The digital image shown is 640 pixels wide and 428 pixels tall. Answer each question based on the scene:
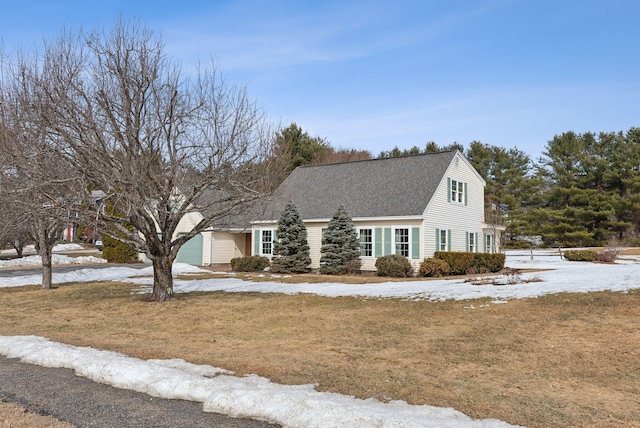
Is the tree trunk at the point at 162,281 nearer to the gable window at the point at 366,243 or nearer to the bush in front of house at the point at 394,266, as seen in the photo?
the bush in front of house at the point at 394,266

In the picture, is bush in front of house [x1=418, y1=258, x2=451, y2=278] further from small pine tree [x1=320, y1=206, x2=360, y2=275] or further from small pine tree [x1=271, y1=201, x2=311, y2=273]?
small pine tree [x1=271, y1=201, x2=311, y2=273]

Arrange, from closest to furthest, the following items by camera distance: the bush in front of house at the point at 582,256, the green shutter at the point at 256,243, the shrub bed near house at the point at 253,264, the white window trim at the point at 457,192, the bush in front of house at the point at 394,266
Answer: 1. the bush in front of house at the point at 394,266
2. the white window trim at the point at 457,192
3. the shrub bed near house at the point at 253,264
4. the green shutter at the point at 256,243
5. the bush in front of house at the point at 582,256

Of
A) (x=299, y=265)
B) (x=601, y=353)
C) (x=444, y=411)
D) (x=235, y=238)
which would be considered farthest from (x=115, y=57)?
(x=235, y=238)

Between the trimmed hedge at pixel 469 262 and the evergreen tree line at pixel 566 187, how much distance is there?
785 inches

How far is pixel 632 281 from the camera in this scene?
1319 cm

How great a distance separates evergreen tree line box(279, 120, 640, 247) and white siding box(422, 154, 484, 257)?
51.5 feet

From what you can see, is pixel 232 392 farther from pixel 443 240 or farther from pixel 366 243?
pixel 443 240

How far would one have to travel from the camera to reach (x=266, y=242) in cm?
2628

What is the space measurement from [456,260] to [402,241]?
2.51 m

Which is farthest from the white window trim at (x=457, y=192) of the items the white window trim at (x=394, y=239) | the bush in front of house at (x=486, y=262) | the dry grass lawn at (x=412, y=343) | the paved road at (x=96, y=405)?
the paved road at (x=96, y=405)

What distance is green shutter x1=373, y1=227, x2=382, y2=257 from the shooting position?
22.8 m

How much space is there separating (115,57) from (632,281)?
46.7 ft

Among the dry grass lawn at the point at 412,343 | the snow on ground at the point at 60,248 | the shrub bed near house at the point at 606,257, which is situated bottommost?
the dry grass lawn at the point at 412,343

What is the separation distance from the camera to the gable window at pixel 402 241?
22.4 m
